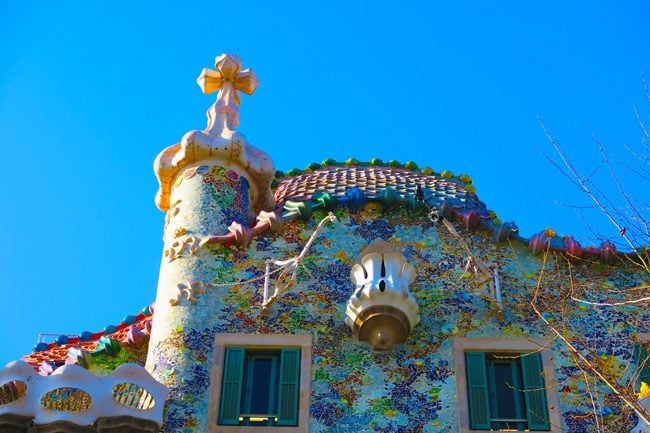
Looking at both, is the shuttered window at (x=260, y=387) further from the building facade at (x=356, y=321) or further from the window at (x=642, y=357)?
A: the window at (x=642, y=357)

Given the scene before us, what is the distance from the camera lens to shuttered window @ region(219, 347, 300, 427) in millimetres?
12836

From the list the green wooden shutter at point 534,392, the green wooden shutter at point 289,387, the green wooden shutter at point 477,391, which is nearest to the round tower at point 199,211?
the green wooden shutter at point 289,387

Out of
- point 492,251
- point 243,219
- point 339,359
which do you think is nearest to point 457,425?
point 339,359

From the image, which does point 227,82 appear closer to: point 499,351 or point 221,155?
point 221,155

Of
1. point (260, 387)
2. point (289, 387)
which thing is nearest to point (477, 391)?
point (289, 387)

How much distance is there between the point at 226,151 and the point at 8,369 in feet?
13.1

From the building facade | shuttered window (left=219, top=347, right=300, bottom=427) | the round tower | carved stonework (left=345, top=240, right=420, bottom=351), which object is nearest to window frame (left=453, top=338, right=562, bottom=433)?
the building facade

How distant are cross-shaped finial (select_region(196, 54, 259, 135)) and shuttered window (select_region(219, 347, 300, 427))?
12.4ft

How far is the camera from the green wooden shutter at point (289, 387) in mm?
12820

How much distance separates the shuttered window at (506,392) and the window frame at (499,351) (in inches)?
1.8

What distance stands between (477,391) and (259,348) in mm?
2263

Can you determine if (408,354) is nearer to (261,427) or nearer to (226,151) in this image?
(261,427)

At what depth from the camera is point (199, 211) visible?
48.3 feet

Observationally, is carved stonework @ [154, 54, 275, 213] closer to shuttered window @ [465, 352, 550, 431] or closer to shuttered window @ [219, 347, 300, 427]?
shuttered window @ [219, 347, 300, 427]
